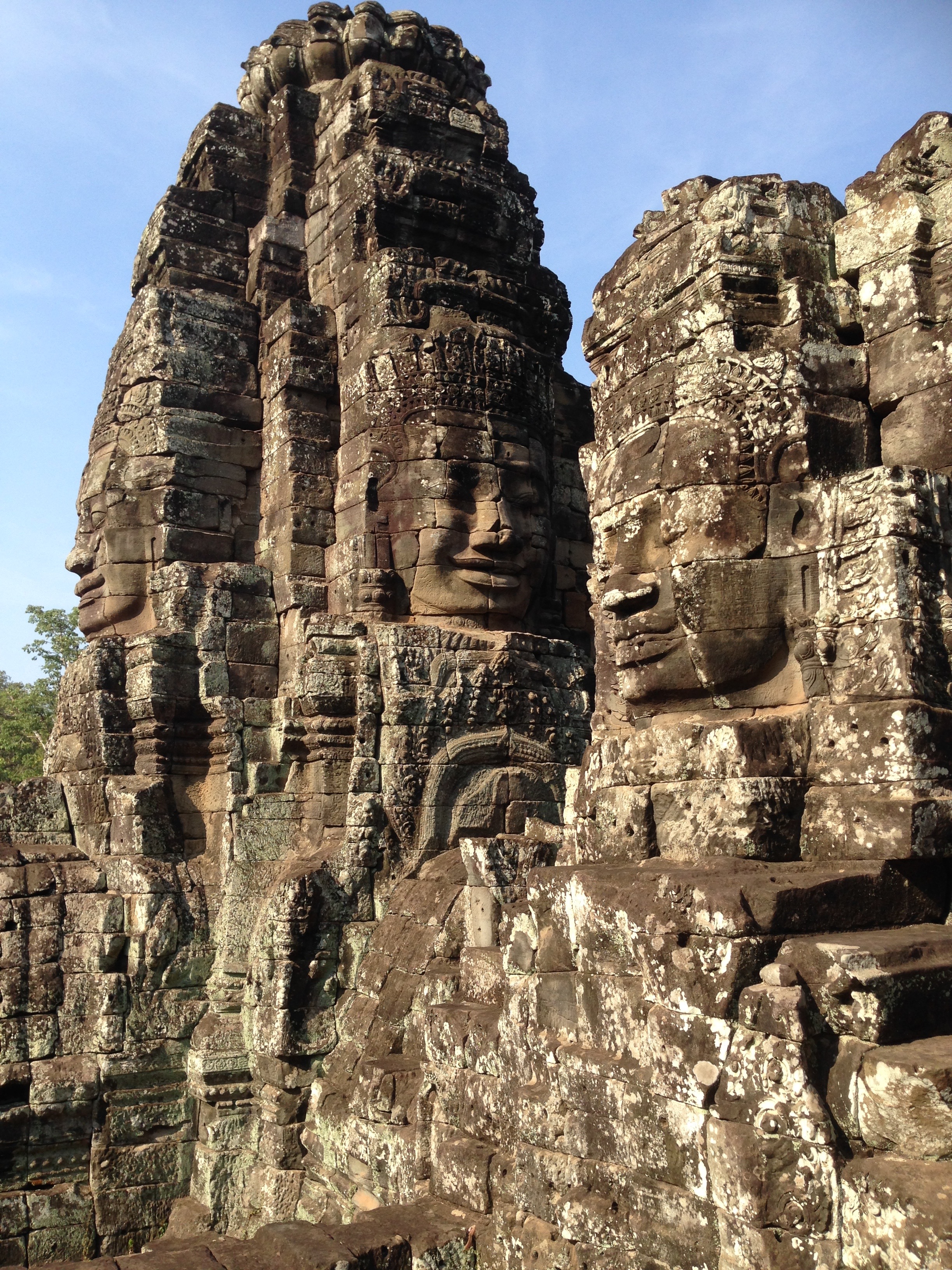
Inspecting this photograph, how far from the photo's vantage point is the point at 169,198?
10797 millimetres

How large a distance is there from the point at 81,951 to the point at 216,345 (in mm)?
5409

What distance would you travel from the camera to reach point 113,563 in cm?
977

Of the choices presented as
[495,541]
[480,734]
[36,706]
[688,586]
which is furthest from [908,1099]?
[36,706]

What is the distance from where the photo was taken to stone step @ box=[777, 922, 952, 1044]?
3.15m

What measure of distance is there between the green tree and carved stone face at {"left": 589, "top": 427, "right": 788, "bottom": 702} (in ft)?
59.9

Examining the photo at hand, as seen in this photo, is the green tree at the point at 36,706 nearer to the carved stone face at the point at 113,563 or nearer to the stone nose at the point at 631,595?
the carved stone face at the point at 113,563

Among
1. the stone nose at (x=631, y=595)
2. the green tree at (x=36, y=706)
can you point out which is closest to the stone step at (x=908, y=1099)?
the stone nose at (x=631, y=595)

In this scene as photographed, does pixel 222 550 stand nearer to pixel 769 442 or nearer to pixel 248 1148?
pixel 248 1148

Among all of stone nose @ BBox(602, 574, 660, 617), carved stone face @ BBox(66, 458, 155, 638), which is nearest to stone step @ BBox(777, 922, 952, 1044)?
stone nose @ BBox(602, 574, 660, 617)

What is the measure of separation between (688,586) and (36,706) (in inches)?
817

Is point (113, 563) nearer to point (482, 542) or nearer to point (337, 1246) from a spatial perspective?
point (482, 542)

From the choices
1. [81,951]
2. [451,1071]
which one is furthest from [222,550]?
[451,1071]

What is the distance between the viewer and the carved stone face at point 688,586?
4180 millimetres

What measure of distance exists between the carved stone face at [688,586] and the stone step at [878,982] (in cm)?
119
